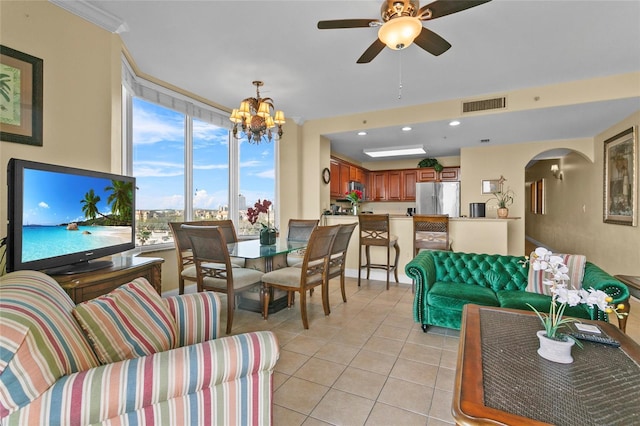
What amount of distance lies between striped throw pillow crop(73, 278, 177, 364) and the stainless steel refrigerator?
6066 mm

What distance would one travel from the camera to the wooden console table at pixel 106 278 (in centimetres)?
164

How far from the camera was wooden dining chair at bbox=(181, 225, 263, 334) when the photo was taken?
2520 millimetres

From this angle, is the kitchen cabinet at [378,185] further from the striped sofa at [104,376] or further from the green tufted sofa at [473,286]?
the striped sofa at [104,376]

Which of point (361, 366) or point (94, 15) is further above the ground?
point (94, 15)

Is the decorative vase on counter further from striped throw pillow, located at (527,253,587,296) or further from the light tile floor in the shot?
striped throw pillow, located at (527,253,587,296)

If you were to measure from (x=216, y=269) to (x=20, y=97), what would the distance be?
181 cm

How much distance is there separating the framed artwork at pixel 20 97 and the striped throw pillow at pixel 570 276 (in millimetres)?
4010

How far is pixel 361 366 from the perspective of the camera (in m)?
2.16

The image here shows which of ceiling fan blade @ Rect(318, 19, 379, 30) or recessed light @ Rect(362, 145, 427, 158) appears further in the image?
recessed light @ Rect(362, 145, 427, 158)

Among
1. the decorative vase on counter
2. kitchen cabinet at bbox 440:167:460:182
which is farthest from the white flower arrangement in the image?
kitchen cabinet at bbox 440:167:460:182

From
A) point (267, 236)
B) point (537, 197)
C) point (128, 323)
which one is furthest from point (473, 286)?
point (537, 197)

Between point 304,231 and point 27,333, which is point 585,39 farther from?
point 27,333

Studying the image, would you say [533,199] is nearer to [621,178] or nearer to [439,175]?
[439,175]

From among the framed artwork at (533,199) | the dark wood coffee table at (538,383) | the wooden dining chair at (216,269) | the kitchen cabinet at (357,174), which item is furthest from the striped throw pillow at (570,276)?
the framed artwork at (533,199)
